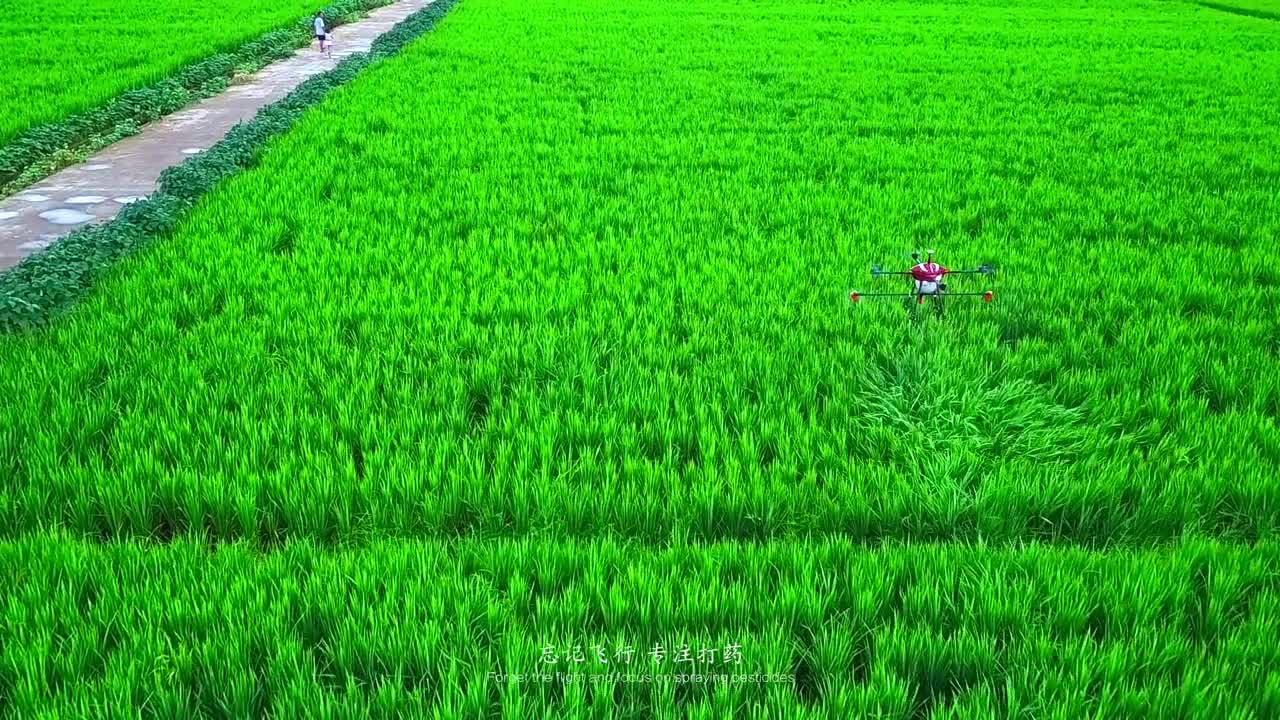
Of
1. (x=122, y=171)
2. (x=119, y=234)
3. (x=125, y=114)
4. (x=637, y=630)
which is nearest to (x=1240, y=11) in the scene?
(x=125, y=114)

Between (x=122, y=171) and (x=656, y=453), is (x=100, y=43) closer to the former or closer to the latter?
(x=122, y=171)

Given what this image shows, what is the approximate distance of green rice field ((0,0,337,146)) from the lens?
7637 mm

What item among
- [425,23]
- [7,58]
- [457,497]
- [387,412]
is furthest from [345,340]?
[425,23]

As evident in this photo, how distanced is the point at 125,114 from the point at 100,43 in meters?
4.27

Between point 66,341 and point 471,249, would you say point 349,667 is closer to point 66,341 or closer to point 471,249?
point 66,341

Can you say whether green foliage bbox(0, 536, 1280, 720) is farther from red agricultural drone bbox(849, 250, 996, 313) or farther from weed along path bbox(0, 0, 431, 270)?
weed along path bbox(0, 0, 431, 270)

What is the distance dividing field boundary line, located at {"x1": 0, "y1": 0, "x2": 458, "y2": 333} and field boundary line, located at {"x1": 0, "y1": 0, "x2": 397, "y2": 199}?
1292 millimetres

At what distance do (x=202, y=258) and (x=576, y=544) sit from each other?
10.2 ft

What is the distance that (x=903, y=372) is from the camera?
9.71 ft

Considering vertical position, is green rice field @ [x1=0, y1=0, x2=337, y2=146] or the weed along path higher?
green rice field @ [x1=0, y1=0, x2=337, y2=146]

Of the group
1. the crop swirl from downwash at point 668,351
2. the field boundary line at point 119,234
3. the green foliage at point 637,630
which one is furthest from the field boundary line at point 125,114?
the green foliage at point 637,630

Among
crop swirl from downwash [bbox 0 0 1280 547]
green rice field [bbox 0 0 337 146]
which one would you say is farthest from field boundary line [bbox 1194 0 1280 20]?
green rice field [bbox 0 0 337 146]

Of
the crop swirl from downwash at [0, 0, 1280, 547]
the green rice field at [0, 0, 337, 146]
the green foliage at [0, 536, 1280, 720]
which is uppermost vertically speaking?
the green rice field at [0, 0, 337, 146]

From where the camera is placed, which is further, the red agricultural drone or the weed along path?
the weed along path
